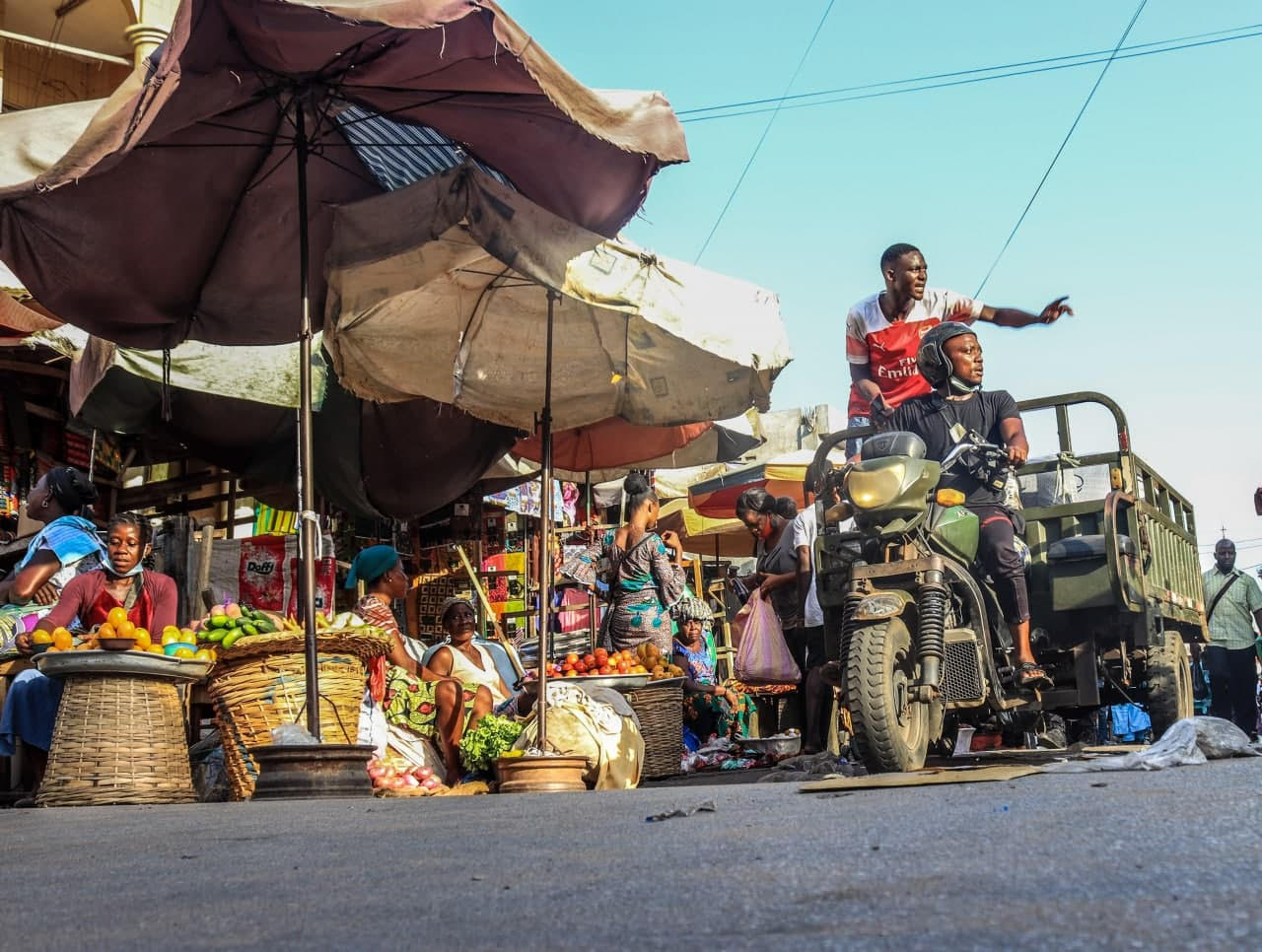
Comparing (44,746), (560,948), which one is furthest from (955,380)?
(560,948)

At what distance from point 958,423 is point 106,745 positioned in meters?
4.51

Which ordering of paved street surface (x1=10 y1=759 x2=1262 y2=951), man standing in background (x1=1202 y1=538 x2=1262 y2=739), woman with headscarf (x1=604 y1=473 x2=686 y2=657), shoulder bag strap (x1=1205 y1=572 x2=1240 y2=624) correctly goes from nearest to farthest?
paved street surface (x1=10 y1=759 x2=1262 y2=951), woman with headscarf (x1=604 y1=473 x2=686 y2=657), man standing in background (x1=1202 y1=538 x2=1262 y2=739), shoulder bag strap (x1=1205 y1=572 x2=1240 y2=624)

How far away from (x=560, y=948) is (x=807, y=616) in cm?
718

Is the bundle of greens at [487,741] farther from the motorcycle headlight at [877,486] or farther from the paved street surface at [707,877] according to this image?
the paved street surface at [707,877]

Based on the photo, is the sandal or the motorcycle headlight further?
the sandal

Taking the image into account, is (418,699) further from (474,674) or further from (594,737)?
(594,737)

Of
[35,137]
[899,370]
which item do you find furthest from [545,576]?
[35,137]

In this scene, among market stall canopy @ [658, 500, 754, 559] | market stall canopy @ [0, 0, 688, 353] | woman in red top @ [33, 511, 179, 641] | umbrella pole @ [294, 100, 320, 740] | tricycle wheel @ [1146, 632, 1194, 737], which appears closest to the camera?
market stall canopy @ [0, 0, 688, 353]

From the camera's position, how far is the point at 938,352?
7.52 m

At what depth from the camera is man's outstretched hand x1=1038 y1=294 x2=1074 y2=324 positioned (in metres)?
8.84

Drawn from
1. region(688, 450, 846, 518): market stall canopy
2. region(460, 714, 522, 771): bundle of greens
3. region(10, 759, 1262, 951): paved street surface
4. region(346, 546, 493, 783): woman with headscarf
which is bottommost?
region(10, 759, 1262, 951): paved street surface

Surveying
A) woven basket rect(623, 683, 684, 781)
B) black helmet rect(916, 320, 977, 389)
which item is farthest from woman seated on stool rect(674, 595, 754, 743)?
black helmet rect(916, 320, 977, 389)

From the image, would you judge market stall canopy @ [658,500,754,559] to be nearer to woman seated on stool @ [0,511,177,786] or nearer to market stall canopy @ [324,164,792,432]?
market stall canopy @ [324,164,792,432]

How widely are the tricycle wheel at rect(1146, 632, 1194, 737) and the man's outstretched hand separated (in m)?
2.06
